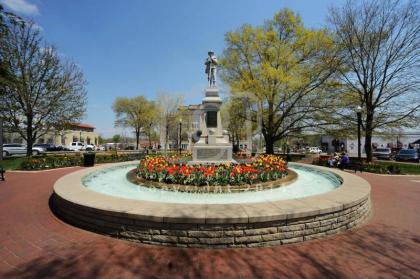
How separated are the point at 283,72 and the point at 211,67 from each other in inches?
430

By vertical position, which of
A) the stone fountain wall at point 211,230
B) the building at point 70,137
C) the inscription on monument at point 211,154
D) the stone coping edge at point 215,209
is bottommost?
the stone fountain wall at point 211,230

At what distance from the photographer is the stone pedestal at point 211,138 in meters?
13.1

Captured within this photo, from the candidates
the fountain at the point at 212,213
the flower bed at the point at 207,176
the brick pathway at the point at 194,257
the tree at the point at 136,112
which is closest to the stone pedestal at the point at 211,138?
the flower bed at the point at 207,176

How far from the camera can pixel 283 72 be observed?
23047 mm

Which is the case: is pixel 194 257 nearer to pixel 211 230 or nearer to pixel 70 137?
pixel 211 230

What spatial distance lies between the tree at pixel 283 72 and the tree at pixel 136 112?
36839 mm

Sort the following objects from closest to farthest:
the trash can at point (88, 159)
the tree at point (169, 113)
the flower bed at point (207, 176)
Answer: the flower bed at point (207, 176)
the trash can at point (88, 159)
the tree at point (169, 113)

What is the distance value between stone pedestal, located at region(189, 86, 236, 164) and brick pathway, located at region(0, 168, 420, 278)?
7838 millimetres

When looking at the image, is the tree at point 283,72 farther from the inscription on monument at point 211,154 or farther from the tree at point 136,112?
the tree at point 136,112

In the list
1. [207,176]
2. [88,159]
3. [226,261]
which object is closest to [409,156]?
[207,176]

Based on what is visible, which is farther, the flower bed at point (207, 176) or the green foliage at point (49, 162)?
the green foliage at point (49, 162)

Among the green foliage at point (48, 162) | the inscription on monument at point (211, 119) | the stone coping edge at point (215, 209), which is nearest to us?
the stone coping edge at point (215, 209)

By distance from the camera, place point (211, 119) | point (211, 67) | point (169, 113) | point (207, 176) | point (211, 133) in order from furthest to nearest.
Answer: point (169, 113) → point (211, 67) → point (211, 119) → point (211, 133) → point (207, 176)

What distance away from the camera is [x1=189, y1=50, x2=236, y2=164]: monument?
1309cm
